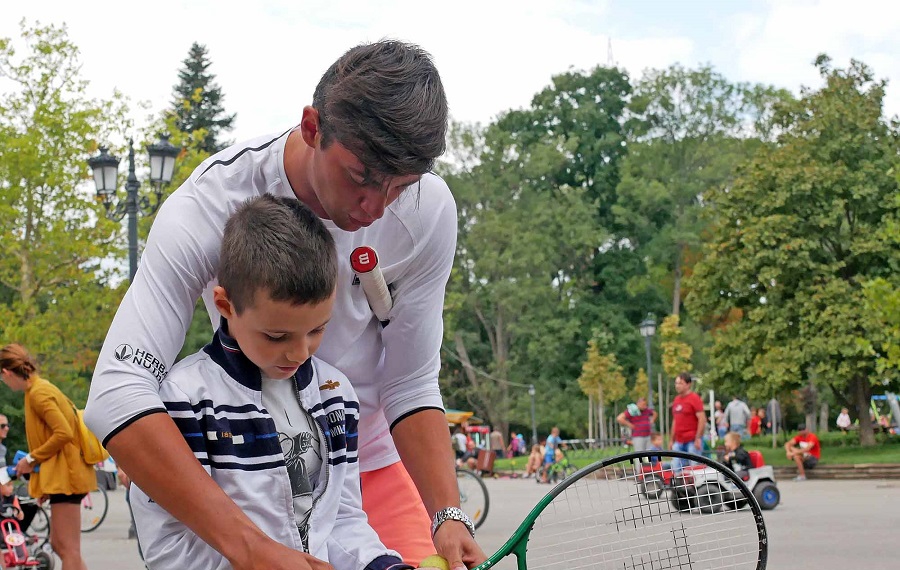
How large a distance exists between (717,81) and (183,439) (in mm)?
54585

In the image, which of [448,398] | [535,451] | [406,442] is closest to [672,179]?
[448,398]

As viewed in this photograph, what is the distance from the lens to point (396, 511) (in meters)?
3.06

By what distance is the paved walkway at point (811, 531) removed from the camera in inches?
381

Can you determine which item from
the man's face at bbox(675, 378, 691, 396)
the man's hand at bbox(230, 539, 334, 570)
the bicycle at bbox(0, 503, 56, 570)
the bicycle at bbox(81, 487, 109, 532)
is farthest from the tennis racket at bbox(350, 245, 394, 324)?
→ the man's face at bbox(675, 378, 691, 396)

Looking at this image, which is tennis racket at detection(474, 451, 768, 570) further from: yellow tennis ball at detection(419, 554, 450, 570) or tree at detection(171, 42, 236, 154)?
tree at detection(171, 42, 236, 154)

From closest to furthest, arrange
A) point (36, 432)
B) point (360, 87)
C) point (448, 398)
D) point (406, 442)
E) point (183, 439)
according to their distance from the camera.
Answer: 1. point (183, 439)
2. point (360, 87)
3. point (406, 442)
4. point (36, 432)
5. point (448, 398)

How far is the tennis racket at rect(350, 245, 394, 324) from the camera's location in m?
2.66

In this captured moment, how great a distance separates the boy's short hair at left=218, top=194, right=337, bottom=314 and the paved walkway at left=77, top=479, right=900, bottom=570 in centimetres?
763

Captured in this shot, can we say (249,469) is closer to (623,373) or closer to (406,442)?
(406,442)

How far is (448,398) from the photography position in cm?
5841

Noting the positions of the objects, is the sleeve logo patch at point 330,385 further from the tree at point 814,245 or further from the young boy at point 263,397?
the tree at point 814,245

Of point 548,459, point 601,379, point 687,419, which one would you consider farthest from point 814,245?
point 687,419

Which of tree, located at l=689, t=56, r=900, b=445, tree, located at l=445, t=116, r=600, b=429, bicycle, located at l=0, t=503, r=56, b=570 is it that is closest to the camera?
bicycle, located at l=0, t=503, r=56, b=570

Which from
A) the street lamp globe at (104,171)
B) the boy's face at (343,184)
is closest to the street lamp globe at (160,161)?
the street lamp globe at (104,171)
